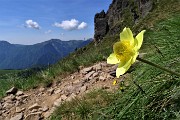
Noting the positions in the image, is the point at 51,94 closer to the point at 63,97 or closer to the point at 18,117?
the point at 63,97

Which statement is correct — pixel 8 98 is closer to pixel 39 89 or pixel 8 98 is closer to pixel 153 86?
pixel 39 89

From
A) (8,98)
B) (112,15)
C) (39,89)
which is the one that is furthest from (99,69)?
(112,15)

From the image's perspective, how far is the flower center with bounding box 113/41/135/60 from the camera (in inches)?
69.9

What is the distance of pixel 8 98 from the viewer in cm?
915

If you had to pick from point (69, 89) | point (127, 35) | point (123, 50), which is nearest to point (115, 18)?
point (69, 89)

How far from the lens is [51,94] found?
8375 mm

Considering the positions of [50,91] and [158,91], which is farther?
[50,91]

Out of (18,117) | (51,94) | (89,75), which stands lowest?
(18,117)

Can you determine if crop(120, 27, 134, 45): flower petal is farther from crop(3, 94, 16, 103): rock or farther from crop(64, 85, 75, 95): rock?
crop(3, 94, 16, 103): rock

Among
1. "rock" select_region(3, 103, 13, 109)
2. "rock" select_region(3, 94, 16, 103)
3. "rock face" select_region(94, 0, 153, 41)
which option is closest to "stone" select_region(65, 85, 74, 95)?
"rock" select_region(3, 103, 13, 109)

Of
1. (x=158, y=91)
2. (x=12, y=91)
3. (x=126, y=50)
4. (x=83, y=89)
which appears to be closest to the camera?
(x=126, y=50)

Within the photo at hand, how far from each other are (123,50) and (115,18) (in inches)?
7144

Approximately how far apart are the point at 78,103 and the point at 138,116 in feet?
7.90

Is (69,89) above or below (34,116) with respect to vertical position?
above
